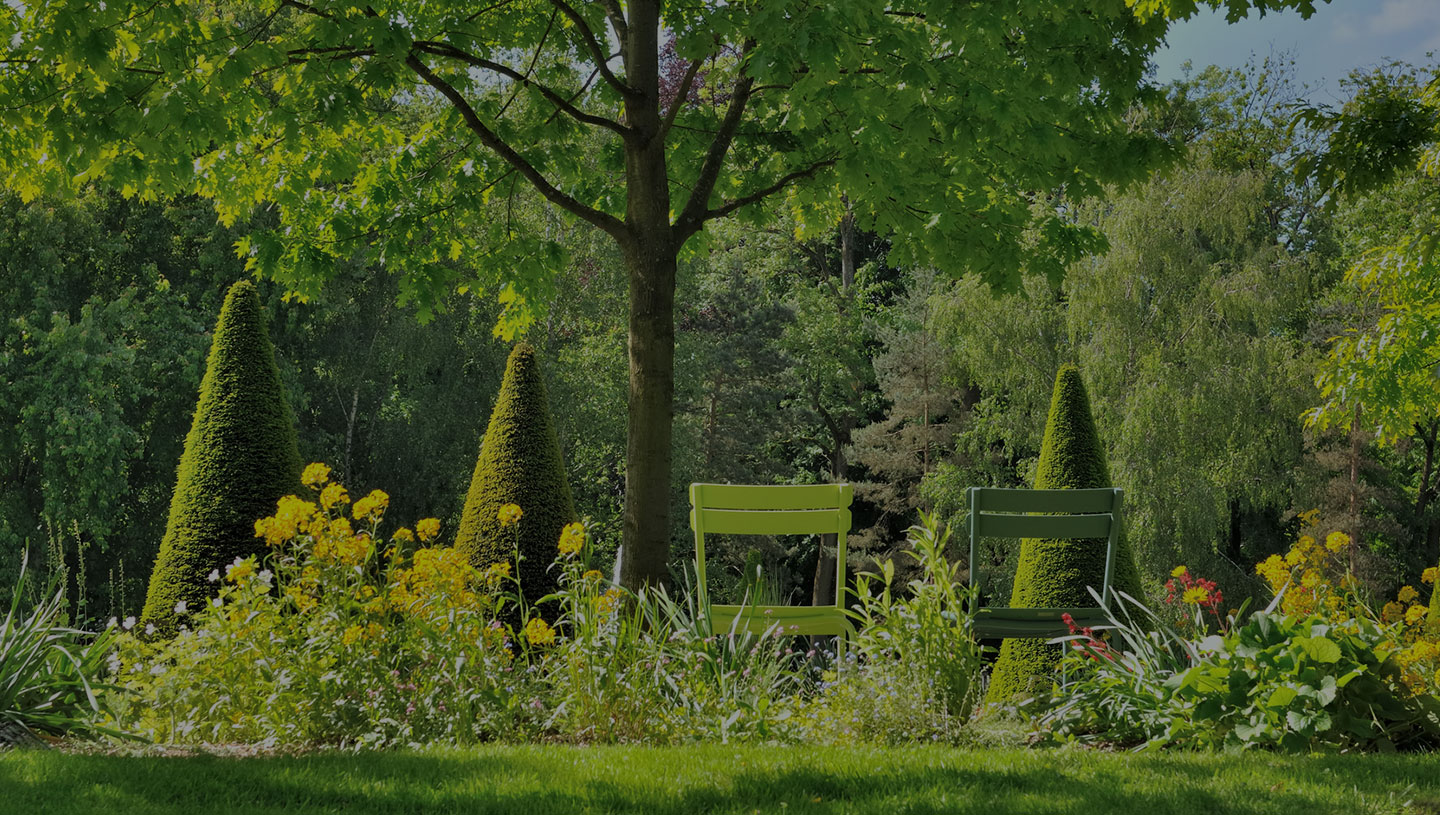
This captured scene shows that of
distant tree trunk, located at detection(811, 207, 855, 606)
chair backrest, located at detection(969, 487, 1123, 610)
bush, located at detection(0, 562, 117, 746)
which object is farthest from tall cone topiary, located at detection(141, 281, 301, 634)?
distant tree trunk, located at detection(811, 207, 855, 606)

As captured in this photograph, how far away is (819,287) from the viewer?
945 inches

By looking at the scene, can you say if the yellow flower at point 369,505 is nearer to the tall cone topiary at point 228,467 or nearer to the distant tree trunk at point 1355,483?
the tall cone topiary at point 228,467

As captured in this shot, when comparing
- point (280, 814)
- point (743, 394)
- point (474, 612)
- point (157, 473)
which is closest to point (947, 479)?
point (743, 394)

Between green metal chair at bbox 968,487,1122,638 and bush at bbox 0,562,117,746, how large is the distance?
3.70m

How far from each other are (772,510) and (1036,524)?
4.30 feet

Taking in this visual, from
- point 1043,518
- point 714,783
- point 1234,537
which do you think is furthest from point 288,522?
point 1234,537

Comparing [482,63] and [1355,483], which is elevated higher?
[482,63]

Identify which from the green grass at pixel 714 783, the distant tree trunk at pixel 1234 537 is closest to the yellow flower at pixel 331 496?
the green grass at pixel 714 783

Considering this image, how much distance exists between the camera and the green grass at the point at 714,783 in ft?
10.3

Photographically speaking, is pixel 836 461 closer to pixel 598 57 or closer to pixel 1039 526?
pixel 1039 526

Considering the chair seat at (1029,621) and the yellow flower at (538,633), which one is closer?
the yellow flower at (538,633)

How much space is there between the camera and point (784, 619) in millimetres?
5250

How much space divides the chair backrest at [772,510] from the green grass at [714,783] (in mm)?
1901

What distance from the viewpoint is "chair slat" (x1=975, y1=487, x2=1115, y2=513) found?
565 centimetres
